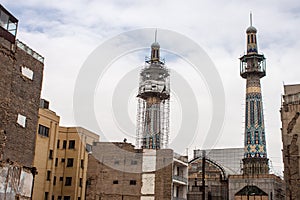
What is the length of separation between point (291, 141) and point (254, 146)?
854cm

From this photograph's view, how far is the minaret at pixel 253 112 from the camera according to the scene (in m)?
44.0

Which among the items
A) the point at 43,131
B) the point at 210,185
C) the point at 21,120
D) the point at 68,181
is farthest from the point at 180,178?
the point at 21,120

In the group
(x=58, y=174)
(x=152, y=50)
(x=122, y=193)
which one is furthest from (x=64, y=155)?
(x=152, y=50)

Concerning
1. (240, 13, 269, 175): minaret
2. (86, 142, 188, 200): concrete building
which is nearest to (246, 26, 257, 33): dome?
(240, 13, 269, 175): minaret

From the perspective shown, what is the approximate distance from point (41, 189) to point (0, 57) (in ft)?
57.2

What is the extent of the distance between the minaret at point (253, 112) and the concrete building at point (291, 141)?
6.59 meters

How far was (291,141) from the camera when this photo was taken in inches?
1437

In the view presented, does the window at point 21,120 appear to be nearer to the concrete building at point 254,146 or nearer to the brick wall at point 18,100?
the brick wall at point 18,100

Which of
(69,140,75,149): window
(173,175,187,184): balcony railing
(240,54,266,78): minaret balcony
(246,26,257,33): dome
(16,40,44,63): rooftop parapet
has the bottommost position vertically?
(173,175,187,184): balcony railing

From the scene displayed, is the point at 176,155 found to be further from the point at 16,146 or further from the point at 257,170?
the point at 16,146

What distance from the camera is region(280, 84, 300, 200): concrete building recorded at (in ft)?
117

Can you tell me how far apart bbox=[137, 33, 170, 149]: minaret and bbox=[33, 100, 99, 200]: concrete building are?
253 inches

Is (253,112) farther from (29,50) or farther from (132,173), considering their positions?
(29,50)

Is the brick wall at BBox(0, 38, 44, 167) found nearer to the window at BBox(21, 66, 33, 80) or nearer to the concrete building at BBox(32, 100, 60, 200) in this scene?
the window at BBox(21, 66, 33, 80)
